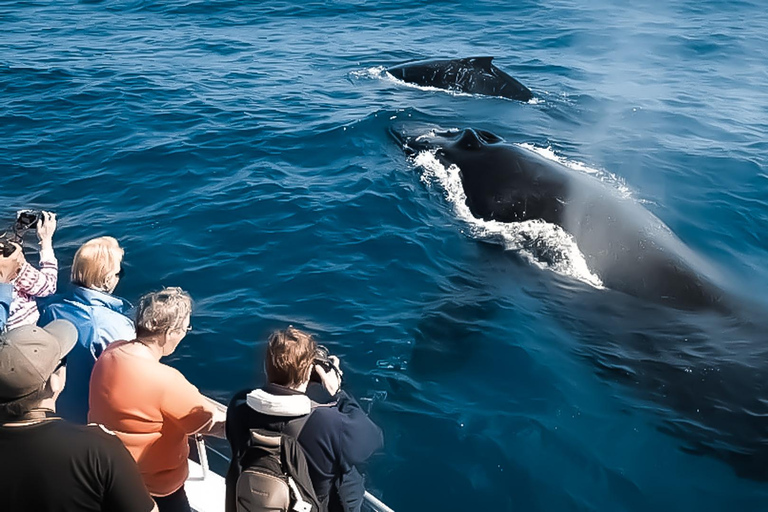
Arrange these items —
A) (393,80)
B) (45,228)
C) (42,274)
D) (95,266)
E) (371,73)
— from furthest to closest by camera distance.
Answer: (371,73), (393,80), (45,228), (42,274), (95,266)

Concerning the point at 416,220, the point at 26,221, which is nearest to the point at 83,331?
the point at 26,221

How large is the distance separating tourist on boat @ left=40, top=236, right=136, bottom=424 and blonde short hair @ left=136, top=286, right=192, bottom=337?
867mm

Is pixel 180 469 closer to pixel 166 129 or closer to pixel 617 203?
pixel 617 203

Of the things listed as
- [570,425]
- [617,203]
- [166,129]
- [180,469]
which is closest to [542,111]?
[617,203]

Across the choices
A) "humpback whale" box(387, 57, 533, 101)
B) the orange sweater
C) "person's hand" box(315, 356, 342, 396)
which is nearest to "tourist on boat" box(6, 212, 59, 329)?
the orange sweater

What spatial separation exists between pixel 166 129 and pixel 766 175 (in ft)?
43.2

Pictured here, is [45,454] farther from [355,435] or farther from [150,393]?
[355,435]

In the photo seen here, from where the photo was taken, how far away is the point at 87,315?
5.68m

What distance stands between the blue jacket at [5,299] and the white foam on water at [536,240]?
739 cm

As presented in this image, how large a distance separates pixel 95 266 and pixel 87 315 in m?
0.38

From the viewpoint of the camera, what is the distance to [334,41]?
26188 mm

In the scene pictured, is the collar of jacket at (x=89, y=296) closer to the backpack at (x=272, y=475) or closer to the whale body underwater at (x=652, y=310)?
the backpack at (x=272, y=475)

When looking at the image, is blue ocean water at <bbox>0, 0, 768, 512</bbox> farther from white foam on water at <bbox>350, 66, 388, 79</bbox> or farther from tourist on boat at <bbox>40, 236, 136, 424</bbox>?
tourist on boat at <bbox>40, 236, 136, 424</bbox>

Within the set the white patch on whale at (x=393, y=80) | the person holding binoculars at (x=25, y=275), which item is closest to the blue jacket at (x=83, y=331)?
the person holding binoculars at (x=25, y=275)
